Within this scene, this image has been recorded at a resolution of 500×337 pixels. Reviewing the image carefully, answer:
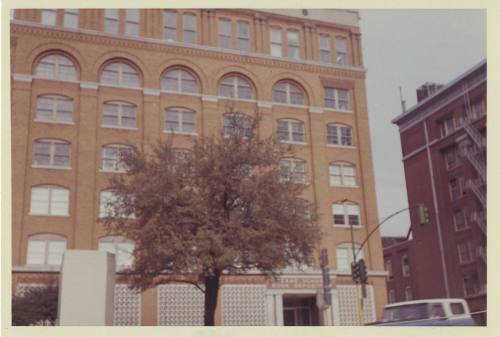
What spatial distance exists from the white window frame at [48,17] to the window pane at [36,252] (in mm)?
11153

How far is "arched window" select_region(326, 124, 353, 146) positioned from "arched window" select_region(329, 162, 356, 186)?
132 centimetres

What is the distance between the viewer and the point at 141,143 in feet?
112

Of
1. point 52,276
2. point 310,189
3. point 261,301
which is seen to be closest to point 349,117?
point 310,189

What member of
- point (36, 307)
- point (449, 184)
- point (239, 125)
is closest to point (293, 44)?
point (449, 184)

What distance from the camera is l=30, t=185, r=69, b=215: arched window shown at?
31672 millimetres

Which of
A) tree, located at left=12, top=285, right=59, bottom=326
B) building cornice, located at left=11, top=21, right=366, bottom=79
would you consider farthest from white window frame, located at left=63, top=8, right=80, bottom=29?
tree, located at left=12, top=285, right=59, bottom=326

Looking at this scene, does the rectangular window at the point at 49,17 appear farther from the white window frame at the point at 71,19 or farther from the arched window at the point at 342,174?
the arched window at the point at 342,174

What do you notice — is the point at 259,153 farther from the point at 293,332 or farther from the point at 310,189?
the point at 310,189

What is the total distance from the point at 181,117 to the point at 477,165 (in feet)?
55.2

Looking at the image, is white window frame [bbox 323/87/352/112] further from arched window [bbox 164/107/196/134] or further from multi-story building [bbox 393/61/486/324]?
arched window [bbox 164/107/196/134]

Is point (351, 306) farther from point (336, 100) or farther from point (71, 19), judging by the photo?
point (71, 19)

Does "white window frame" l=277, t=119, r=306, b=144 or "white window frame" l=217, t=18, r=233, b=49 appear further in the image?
"white window frame" l=277, t=119, r=306, b=144

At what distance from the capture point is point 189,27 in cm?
3609

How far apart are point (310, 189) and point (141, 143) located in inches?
390
